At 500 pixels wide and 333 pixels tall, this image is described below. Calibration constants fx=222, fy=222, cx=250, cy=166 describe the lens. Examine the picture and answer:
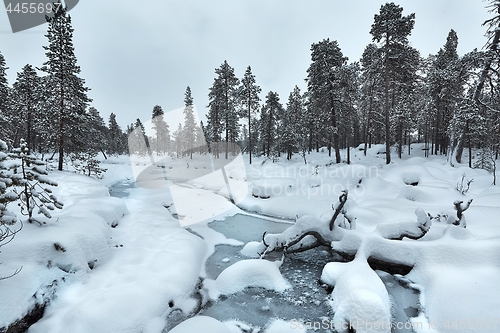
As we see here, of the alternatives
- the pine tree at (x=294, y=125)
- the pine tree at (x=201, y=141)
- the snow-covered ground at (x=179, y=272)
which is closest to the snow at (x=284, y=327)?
the snow-covered ground at (x=179, y=272)

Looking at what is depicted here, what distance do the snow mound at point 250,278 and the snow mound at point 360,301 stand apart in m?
1.59

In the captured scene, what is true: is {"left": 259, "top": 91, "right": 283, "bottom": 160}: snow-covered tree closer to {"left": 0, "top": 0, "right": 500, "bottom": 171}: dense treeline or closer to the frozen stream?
{"left": 0, "top": 0, "right": 500, "bottom": 171}: dense treeline

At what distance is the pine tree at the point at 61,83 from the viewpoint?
1805 centimetres

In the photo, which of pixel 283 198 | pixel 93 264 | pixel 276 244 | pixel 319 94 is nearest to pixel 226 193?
pixel 283 198

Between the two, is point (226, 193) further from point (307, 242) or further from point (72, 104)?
point (72, 104)

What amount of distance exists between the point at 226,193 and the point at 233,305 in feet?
41.6

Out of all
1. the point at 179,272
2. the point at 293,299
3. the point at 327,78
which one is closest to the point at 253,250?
the point at 293,299

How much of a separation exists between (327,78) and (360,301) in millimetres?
21452

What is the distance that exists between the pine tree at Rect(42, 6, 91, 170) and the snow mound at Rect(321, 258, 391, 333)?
2266 cm

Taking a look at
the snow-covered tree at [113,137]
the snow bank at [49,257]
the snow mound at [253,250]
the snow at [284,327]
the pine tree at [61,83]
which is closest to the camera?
the snow bank at [49,257]

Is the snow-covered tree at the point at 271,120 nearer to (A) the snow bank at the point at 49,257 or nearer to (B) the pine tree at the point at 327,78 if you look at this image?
(B) the pine tree at the point at 327,78

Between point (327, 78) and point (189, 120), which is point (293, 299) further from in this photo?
point (189, 120)

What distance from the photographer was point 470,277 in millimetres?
5316

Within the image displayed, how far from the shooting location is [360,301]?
4883 mm
